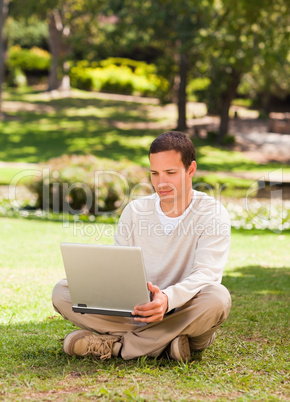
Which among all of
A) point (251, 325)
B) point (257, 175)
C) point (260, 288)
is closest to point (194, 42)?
point (257, 175)

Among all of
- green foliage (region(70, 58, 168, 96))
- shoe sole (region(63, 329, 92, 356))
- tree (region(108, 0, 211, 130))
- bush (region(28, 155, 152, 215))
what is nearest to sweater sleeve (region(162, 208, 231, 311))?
shoe sole (region(63, 329, 92, 356))

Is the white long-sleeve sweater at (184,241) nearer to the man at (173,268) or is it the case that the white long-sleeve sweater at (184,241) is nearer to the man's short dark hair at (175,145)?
the man at (173,268)

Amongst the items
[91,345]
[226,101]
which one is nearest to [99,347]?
[91,345]

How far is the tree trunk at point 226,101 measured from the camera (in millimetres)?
21516

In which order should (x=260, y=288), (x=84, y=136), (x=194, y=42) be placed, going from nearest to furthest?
(x=260, y=288)
(x=194, y=42)
(x=84, y=136)

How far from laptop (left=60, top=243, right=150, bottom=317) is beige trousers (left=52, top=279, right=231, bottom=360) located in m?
0.19

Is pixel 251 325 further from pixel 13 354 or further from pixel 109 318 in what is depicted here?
pixel 13 354

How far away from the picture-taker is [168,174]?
12.3 feet

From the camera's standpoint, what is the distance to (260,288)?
648cm

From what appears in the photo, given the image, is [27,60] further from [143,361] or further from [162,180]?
[143,361]

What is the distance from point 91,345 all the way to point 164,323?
1.55 feet

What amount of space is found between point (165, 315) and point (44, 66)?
33.5m

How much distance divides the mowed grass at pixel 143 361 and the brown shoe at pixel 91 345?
52 millimetres

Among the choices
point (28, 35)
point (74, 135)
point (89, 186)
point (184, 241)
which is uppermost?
point (28, 35)
